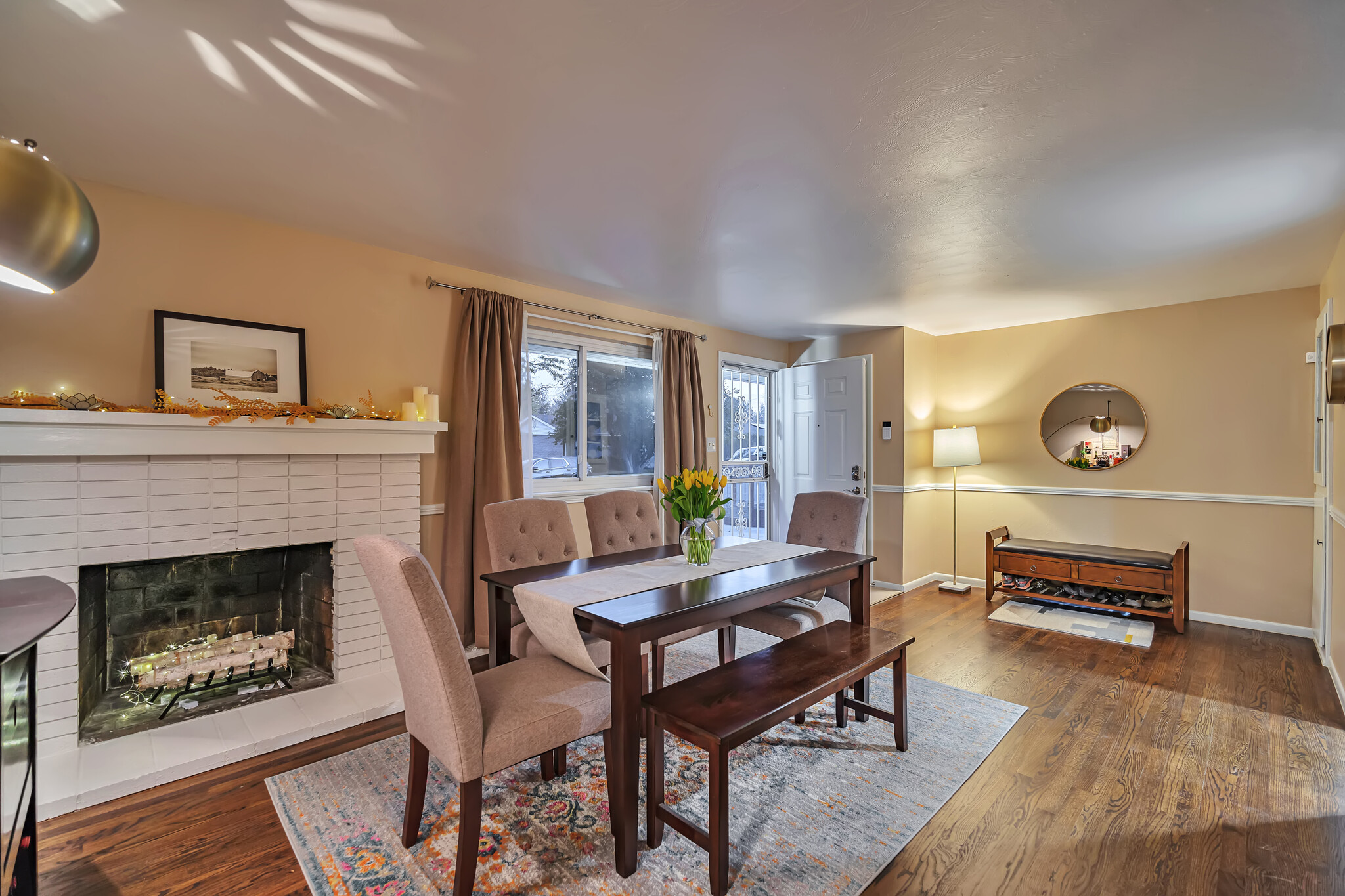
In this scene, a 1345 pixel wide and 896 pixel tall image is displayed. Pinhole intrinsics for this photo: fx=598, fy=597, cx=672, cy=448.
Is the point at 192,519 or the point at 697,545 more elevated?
the point at 192,519

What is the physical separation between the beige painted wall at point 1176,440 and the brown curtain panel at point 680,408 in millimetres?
1846

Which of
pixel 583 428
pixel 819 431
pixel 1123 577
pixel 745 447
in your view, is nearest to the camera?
pixel 1123 577

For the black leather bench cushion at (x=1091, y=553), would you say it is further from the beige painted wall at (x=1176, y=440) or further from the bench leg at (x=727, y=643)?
the bench leg at (x=727, y=643)

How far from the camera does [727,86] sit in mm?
1775

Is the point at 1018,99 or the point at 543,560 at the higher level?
the point at 1018,99

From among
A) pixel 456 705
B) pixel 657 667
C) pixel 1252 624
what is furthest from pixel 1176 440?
pixel 456 705

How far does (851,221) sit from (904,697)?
2159 millimetres

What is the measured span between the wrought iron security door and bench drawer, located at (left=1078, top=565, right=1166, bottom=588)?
8.64ft

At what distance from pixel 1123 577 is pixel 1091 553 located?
26 centimetres

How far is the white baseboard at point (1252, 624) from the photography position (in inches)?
157

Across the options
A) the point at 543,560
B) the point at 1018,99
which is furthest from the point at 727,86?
the point at 543,560

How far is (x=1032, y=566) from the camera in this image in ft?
15.3

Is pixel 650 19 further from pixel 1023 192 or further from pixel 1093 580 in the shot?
pixel 1093 580

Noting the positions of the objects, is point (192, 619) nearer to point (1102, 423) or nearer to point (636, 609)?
point (636, 609)
